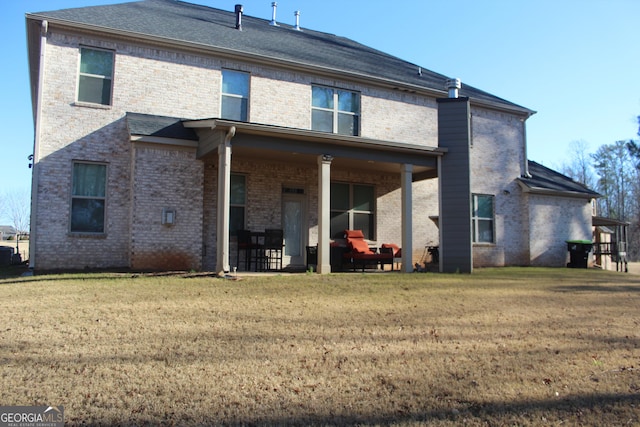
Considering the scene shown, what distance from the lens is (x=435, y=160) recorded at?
44.7 ft

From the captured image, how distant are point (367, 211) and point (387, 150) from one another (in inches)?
136

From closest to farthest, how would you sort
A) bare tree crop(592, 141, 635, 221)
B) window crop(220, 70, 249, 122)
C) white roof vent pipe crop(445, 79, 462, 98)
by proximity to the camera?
window crop(220, 70, 249, 122)
white roof vent pipe crop(445, 79, 462, 98)
bare tree crop(592, 141, 635, 221)

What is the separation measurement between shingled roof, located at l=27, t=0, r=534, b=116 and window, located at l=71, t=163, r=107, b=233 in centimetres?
350

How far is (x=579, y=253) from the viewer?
17703 millimetres

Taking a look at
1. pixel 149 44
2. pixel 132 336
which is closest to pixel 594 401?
pixel 132 336

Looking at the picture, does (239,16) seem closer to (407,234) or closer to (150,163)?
(150,163)

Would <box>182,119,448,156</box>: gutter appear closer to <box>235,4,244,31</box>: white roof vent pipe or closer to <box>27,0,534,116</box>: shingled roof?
<box>27,0,534,116</box>: shingled roof

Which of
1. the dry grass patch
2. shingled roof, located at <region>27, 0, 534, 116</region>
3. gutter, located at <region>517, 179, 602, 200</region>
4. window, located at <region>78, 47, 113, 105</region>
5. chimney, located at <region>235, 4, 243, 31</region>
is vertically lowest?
the dry grass patch

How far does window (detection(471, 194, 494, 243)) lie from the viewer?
1739cm

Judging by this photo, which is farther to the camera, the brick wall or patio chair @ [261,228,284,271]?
patio chair @ [261,228,284,271]

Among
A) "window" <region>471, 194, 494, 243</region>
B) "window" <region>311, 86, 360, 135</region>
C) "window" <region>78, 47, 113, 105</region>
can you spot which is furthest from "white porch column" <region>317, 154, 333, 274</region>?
"window" <region>471, 194, 494, 243</region>

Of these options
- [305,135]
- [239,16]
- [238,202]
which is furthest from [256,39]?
Answer: [305,135]

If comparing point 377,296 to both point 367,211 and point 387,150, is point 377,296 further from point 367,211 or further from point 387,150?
point 367,211

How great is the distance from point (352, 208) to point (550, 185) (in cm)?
824
